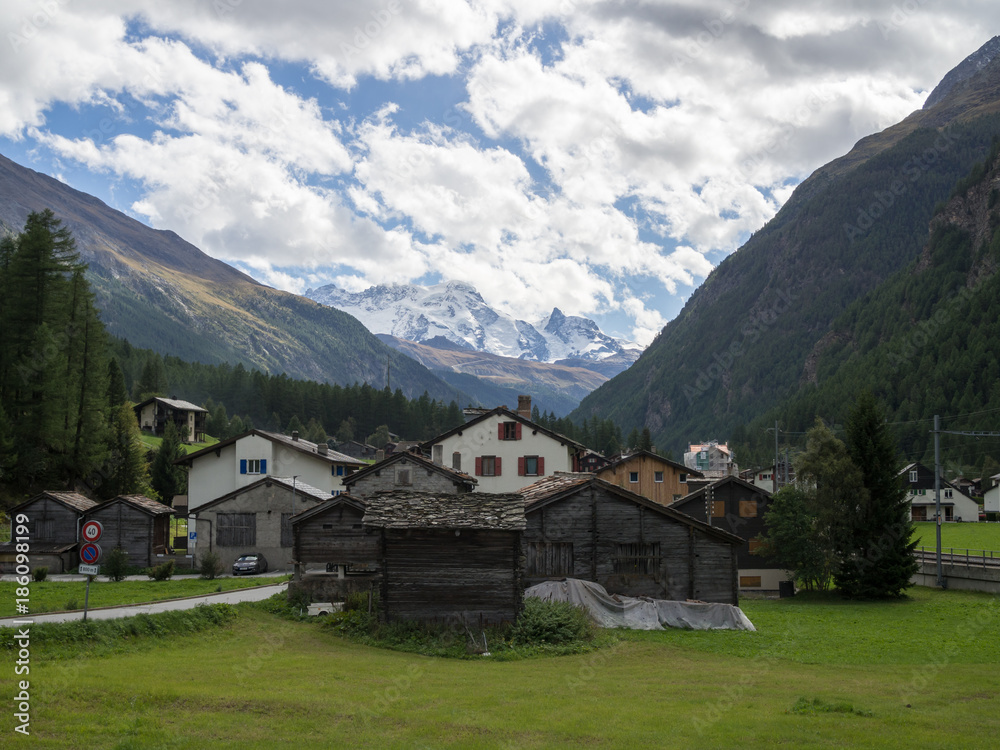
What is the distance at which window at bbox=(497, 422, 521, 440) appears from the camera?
71.1 metres

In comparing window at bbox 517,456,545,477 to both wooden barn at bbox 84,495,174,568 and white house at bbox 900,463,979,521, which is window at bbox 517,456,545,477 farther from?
white house at bbox 900,463,979,521

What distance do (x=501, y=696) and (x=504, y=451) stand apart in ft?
174

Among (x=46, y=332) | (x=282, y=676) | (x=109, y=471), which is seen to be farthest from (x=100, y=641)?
(x=109, y=471)

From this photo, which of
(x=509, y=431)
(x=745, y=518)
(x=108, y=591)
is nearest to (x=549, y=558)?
(x=108, y=591)

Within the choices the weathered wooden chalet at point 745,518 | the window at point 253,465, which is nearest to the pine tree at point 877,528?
the weathered wooden chalet at point 745,518

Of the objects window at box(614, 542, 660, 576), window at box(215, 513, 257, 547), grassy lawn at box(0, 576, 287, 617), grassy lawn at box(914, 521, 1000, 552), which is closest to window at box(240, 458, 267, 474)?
window at box(215, 513, 257, 547)

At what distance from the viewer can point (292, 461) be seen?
69250 mm

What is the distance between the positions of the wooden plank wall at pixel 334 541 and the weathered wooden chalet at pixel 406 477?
13494 millimetres

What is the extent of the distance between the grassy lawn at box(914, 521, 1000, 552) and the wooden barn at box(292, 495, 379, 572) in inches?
1876

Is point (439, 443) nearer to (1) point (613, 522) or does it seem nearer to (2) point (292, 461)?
(2) point (292, 461)

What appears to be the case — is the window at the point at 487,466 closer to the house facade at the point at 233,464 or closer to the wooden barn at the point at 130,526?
the house facade at the point at 233,464

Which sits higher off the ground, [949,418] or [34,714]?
[949,418]

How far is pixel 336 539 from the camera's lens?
43156 millimetres

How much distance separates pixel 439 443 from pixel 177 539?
23.9 meters
